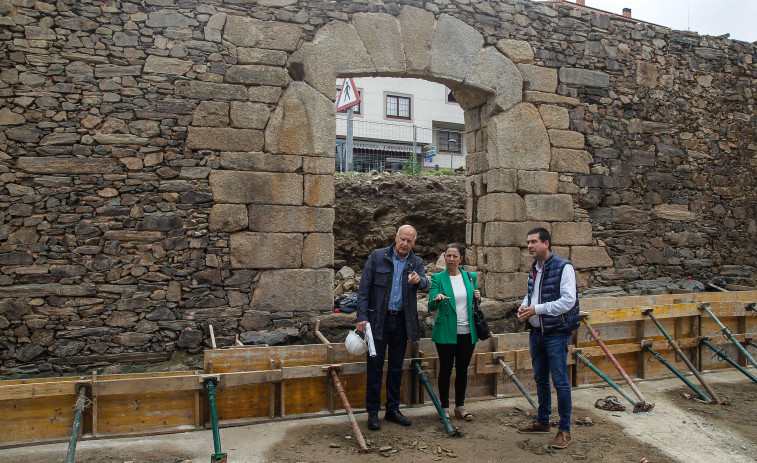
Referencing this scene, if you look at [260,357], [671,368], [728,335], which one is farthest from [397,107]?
[260,357]

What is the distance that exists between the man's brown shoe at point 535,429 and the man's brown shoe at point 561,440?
252 mm

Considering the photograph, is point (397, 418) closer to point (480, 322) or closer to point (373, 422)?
point (373, 422)

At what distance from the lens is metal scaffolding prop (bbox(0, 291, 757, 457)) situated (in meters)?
4.05

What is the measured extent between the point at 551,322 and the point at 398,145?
1532 centimetres

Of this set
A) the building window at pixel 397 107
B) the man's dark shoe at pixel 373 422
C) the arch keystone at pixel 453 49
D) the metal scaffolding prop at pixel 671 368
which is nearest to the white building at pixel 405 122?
the building window at pixel 397 107

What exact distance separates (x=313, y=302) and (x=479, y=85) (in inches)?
126

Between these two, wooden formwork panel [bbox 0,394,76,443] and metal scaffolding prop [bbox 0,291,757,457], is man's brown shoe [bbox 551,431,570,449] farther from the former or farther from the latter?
wooden formwork panel [bbox 0,394,76,443]

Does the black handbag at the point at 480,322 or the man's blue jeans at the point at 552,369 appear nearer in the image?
the man's blue jeans at the point at 552,369

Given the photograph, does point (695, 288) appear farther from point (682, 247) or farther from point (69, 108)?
point (69, 108)

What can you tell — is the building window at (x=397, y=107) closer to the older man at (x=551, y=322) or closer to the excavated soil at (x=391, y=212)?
the excavated soil at (x=391, y=212)

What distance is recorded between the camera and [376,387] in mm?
4555

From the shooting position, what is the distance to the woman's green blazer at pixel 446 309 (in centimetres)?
459

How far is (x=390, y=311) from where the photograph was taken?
15.1 feet

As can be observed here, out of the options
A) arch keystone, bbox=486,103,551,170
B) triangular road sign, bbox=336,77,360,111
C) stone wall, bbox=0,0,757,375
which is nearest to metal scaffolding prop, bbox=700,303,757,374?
stone wall, bbox=0,0,757,375
